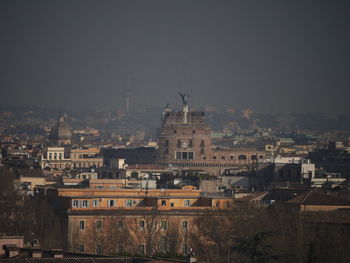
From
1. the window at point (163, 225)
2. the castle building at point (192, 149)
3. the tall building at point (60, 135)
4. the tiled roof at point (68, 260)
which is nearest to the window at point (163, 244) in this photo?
the window at point (163, 225)

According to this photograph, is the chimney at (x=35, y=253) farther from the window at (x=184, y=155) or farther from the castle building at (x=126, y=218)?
the window at (x=184, y=155)

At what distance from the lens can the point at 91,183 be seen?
77.5 metres

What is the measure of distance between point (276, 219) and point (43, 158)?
90546 millimetres

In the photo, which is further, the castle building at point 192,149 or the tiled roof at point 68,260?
the castle building at point 192,149

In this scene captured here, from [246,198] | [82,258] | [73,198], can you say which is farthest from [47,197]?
[82,258]

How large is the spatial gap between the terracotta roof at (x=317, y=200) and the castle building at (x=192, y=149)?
245 feet

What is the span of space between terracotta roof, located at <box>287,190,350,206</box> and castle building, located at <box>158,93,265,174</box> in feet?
245

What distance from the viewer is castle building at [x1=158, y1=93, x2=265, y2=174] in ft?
487

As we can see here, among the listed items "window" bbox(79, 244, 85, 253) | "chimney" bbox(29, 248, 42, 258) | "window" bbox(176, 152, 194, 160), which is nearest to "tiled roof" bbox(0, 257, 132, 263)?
"chimney" bbox(29, 248, 42, 258)

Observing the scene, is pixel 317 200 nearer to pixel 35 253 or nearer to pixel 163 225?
pixel 163 225

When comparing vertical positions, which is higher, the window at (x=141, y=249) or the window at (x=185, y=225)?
the window at (x=185, y=225)

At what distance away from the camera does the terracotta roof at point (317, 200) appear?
6575 cm

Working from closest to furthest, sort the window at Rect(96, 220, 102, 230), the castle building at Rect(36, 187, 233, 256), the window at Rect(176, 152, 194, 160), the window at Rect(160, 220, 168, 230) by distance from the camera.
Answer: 1. the castle building at Rect(36, 187, 233, 256)
2. the window at Rect(96, 220, 102, 230)
3. the window at Rect(160, 220, 168, 230)
4. the window at Rect(176, 152, 194, 160)

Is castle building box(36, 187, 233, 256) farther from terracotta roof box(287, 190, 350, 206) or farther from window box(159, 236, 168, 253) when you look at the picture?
terracotta roof box(287, 190, 350, 206)
